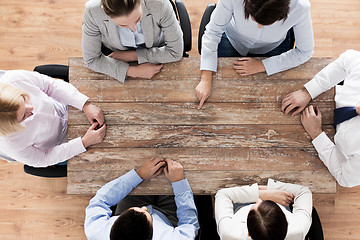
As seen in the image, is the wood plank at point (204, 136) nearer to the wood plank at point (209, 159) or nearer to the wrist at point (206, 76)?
the wood plank at point (209, 159)

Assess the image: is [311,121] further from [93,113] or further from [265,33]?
[93,113]

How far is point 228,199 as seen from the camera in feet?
5.41

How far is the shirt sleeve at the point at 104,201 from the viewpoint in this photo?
1.58 metres

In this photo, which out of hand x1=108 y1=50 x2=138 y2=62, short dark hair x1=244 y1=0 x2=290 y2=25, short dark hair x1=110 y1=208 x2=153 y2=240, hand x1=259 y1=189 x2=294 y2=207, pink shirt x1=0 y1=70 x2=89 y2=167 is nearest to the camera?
short dark hair x1=244 y1=0 x2=290 y2=25

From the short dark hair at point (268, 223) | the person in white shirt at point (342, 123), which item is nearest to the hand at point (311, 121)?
the person in white shirt at point (342, 123)

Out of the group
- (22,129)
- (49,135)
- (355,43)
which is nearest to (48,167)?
(49,135)

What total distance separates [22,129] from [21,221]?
1373 mm

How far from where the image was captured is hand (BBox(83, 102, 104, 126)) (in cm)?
162

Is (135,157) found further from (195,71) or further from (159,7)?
(159,7)

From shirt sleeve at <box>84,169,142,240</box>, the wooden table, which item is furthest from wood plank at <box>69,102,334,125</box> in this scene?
shirt sleeve at <box>84,169,142,240</box>

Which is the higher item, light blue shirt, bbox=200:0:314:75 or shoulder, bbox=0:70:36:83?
light blue shirt, bbox=200:0:314:75

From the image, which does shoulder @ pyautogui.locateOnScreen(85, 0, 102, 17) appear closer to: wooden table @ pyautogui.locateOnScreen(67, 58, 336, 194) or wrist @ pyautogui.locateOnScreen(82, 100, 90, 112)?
wooden table @ pyautogui.locateOnScreen(67, 58, 336, 194)

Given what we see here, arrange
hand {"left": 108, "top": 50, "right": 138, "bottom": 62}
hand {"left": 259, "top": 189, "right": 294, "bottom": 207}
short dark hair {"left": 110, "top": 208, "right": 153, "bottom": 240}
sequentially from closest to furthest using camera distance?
1. short dark hair {"left": 110, "top": 208, "right": 153, "bottom": 240}
2. hand {"left": 259, "top": 189, "right": 294, "bottom": 207}
3. hand {"left": 108, "top": 50, "right": 138, "bottom": 62}

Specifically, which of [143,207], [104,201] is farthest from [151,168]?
[104,201]
